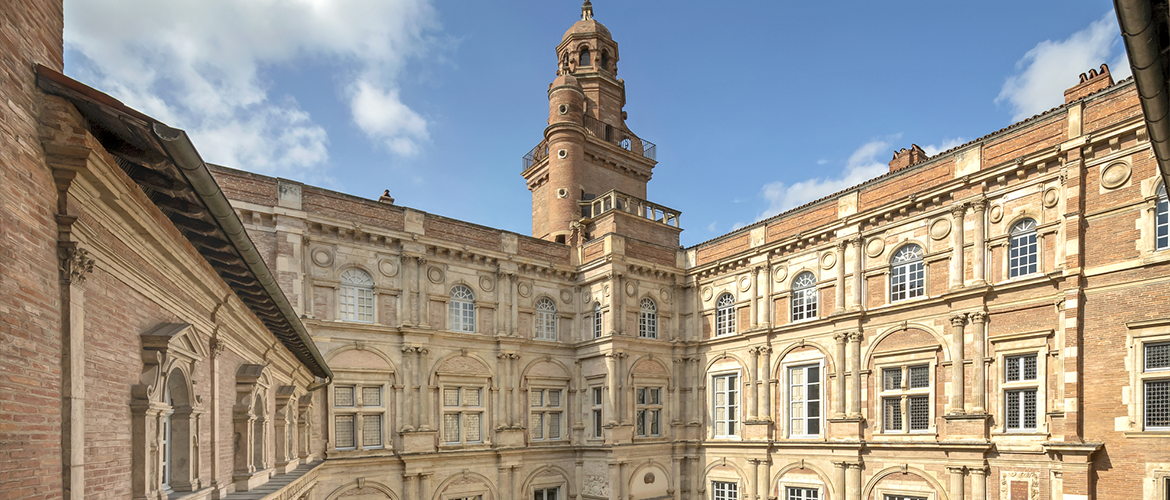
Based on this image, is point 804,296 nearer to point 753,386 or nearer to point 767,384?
point 767,384

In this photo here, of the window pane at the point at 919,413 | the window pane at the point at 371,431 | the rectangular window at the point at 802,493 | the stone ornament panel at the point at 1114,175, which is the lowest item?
the rectangular window at the point at 802,493

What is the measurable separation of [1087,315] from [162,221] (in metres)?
19.4

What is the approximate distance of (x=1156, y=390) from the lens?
14703 mm

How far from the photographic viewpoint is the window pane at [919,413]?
1928cm

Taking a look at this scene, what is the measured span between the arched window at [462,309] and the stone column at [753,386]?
10.7 meters

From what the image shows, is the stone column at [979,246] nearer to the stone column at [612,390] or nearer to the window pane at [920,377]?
the window pane at [920,377]

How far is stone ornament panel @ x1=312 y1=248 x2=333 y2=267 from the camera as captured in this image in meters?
21.0

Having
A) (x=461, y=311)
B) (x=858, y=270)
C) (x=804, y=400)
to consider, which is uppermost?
→ (x=858, y=270)

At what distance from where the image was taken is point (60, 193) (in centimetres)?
463


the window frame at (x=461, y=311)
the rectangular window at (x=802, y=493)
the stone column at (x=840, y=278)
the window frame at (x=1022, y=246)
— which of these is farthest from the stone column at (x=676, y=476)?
the window frame at (x=1022, y=246)

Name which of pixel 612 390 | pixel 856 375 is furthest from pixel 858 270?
pixel 612 390

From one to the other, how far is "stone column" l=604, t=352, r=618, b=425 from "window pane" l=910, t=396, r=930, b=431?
33.7 ft

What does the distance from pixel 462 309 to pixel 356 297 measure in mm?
3979

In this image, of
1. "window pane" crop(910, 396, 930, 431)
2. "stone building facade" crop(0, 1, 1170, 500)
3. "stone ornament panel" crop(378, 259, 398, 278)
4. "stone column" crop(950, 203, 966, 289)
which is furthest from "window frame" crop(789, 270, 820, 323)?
"stone ornament panel" crop(378, 259, 398, 278)
